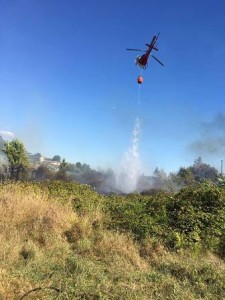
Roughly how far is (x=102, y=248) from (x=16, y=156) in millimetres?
48702

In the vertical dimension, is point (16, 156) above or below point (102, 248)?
above

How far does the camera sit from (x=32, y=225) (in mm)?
10430

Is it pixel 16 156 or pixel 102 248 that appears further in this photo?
pixel 16 156

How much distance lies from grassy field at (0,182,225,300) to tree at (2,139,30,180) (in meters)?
43.0

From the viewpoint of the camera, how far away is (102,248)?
9.30 metres

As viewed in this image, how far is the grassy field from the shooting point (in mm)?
6293

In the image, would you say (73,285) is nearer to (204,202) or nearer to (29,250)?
(29,250)

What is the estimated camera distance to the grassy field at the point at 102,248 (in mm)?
6293

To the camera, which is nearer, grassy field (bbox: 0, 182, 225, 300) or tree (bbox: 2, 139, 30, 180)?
grassy field (bbox: 0, 182, 225, 300)

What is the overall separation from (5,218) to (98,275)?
434 centimetres

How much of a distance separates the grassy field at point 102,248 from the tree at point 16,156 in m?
43.0

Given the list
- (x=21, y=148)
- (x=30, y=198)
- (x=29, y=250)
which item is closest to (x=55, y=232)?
(x=29, y=250)

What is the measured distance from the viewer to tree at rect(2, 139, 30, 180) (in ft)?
183

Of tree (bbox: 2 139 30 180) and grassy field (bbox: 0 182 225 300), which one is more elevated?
tree (bbox: 2 139 30 180)
